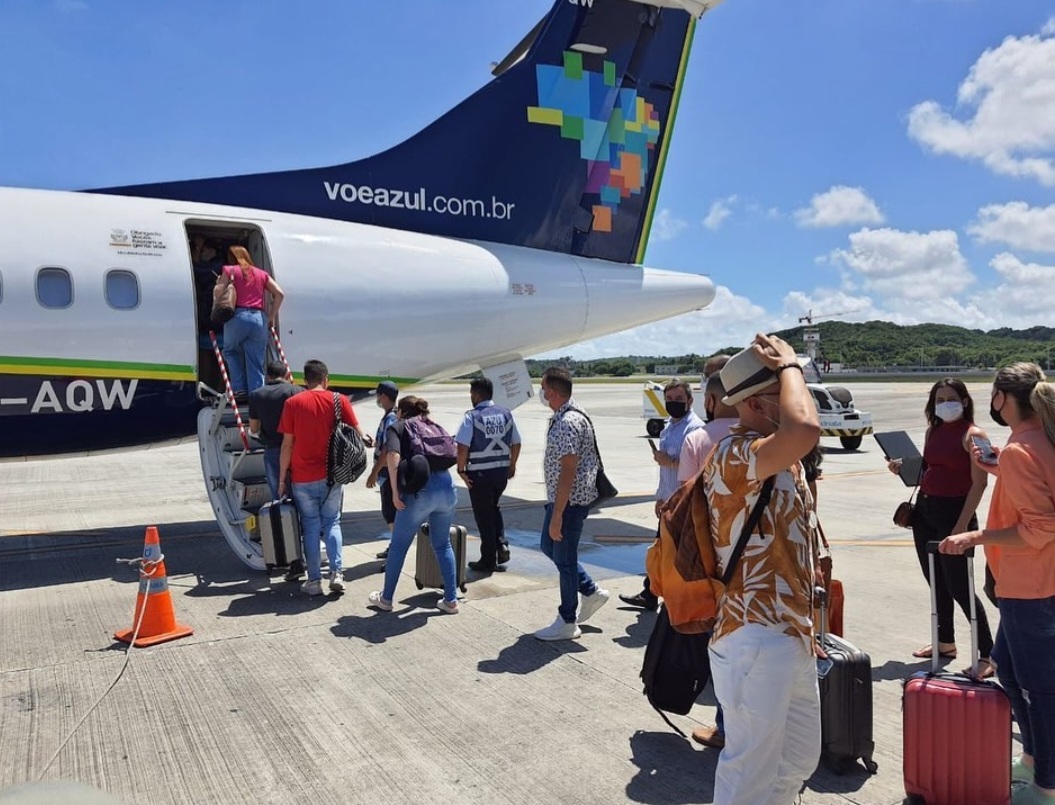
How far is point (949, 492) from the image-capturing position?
180 inches

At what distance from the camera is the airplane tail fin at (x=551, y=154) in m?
9.36

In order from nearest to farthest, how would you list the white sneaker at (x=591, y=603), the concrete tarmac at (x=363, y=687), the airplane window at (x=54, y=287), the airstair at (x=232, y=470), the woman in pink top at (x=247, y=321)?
the concrete tarmac at (x=363, y=687) → the white sneaker at (x=591, y=603) → the airplane window at (x=54, y=287) → the airstair at (x=232, y=470) → the woman in pink top at (x=247, y=321)

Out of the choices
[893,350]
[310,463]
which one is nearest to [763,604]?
[310,463]

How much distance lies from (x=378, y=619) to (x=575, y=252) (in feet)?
20.4

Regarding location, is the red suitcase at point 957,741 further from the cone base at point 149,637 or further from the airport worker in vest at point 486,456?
the cone base at point 149,637

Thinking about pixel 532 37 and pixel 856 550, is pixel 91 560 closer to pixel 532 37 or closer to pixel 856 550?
pixel 856 550

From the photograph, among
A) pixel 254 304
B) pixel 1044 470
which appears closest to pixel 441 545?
pixel 254 304

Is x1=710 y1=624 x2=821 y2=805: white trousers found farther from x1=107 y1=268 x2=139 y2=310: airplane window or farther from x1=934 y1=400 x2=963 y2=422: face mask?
x1=107 y1=268 x2=139 y2=310: airplane window

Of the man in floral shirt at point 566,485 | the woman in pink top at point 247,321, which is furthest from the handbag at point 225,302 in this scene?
the man in floral shirt at point 566,485

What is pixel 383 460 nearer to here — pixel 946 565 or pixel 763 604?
pixel 946 565

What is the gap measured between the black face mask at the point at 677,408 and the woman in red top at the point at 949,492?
154cm

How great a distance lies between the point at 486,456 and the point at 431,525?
1.17 m

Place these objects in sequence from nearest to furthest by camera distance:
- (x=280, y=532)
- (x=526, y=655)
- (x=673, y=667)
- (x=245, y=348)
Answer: (x=673, y=667) < (x=526, y=655) < (x=280, y=532) < (x=245, y=348)

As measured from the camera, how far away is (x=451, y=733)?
12.6 ft
